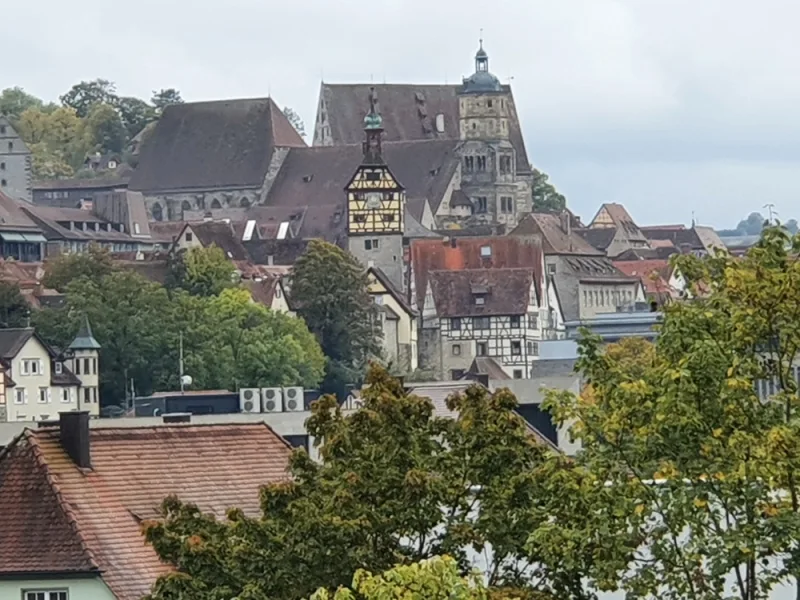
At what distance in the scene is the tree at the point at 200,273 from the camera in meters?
150

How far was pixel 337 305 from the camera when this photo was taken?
146500 millimetres

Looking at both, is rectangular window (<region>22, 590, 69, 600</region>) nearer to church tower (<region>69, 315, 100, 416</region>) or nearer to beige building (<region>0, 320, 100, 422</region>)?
beige building (<region>0, 320, 100, 422</region>)

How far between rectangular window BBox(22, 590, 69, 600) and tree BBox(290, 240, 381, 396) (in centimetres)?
11119

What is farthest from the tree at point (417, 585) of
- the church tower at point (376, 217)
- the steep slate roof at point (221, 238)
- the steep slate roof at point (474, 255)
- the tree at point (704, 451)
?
the steep slate roof at point (221, 238)

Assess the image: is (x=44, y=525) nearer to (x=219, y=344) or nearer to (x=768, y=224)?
(x=768, y=224)

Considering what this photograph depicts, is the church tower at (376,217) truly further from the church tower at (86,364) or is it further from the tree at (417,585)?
the tree at (417,585)

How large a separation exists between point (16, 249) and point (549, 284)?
30.1 meters

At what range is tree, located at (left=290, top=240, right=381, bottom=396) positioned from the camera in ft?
471

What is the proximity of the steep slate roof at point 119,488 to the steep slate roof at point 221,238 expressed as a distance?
138183mm

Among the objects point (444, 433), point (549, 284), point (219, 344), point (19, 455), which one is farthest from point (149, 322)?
point (444, 433)

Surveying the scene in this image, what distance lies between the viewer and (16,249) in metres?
177

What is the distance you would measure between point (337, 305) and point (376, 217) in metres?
28.8

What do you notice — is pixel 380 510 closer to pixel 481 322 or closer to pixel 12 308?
pixel 12 308

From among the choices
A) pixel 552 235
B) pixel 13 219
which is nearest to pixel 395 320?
pixel 552 235
